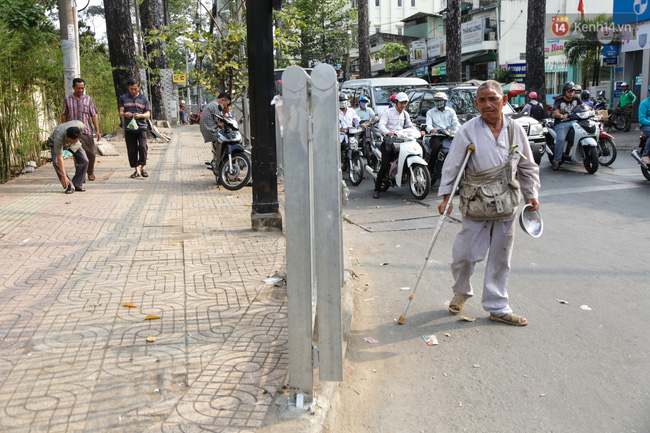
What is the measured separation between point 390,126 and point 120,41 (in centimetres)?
1227

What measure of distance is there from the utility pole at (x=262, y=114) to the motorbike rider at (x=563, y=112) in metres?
7.62

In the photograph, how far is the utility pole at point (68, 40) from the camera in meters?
12.9

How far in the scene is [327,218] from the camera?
9.92 ft

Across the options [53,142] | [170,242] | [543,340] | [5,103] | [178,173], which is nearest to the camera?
[543,340]

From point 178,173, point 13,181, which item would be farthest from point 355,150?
point 13,181

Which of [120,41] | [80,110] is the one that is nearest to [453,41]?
[120,41]

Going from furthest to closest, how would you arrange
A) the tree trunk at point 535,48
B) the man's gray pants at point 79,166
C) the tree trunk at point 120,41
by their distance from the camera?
the tree trunk at point 120,41 < the tree trunk at point 535,48 < the man's gray pants at point 79,166

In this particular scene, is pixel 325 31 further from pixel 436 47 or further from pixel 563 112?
pixel 563 112

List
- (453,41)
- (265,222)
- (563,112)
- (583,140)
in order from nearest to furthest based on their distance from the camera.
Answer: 1. (265,222)
2. (583,140)
3. (563,112)
4. (453,41)

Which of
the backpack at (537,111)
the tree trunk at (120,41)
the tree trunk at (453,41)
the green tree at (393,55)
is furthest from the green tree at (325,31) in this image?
the backpack at (537,111)

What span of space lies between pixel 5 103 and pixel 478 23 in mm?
33201

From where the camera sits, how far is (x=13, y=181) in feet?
37.3

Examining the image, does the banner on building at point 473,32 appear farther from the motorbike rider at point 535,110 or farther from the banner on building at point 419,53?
the motorbike rider at point 535,110

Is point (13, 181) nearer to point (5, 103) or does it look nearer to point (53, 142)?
point (5, 103)
